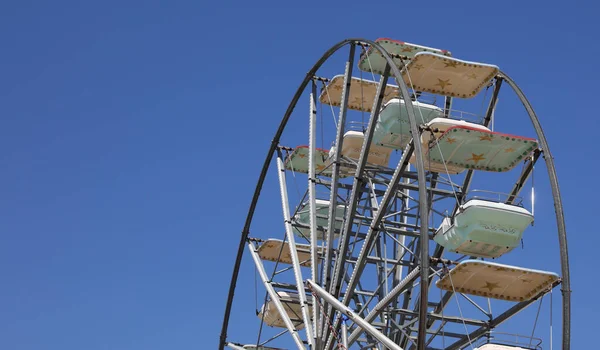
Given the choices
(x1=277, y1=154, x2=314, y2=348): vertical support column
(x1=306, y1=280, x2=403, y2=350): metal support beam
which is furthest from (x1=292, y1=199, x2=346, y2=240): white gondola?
(x1=306, y1=280, x2=403, y2=350): metal support beam

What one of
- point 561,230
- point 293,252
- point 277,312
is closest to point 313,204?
point 293,252

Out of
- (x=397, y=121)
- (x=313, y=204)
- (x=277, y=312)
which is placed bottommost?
(x=277, y=312)

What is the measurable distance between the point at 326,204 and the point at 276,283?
4.56 m

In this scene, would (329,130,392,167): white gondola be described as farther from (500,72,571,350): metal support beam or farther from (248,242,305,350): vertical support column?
(500,72,571,350): metal support beam

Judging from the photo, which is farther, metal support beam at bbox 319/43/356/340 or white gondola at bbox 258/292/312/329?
white gondola at bbox 258/292/312/329

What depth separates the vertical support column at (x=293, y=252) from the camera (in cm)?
3164

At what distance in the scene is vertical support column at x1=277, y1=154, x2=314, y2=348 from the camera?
3164cm

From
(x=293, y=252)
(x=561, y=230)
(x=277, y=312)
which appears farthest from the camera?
(x=277, y=312)

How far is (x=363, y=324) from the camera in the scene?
88.1ft

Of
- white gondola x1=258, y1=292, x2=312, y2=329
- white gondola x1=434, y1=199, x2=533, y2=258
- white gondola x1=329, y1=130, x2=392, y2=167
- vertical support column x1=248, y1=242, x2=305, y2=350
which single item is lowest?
white gondola x1=258, y1=292, x2=312, y2=329

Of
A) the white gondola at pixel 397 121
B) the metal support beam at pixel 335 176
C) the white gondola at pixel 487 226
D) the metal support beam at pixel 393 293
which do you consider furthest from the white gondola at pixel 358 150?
the white gondola at pixel 487 226

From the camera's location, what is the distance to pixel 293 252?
3347 centimetres

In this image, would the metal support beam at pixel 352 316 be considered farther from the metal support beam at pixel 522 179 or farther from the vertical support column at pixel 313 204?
the metal support beam at pixel 522 179

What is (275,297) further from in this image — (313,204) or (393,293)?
(393,293)
